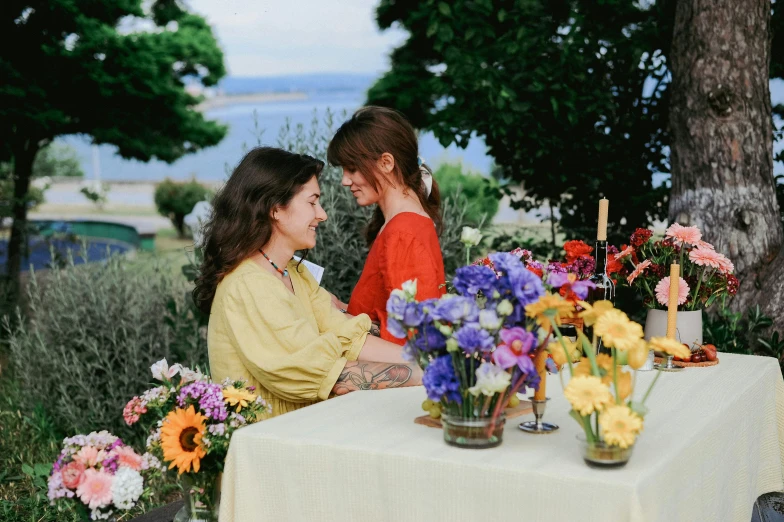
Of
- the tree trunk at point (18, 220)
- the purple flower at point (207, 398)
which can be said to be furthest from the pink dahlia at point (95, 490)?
the tree trunk at point (18, 220)

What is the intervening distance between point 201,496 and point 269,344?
442 millimetres

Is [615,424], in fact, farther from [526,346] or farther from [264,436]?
[264,436]

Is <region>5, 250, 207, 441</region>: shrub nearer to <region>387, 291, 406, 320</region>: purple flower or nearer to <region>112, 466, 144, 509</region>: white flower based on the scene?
<region>112, 466, 144, 509</region>: white flower

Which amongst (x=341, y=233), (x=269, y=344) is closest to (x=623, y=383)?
(x=269, y=344)

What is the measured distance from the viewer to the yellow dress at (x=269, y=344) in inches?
96.5

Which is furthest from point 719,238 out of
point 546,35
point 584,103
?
point 546,35

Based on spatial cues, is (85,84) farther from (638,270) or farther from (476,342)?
(476,342)

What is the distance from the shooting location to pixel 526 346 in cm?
173

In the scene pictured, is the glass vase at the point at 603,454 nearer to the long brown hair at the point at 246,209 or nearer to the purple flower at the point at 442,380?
the purple flower at the point at 442,380

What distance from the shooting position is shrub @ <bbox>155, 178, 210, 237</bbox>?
20328mm

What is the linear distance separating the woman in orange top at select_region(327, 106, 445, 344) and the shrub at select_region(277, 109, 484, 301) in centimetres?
119

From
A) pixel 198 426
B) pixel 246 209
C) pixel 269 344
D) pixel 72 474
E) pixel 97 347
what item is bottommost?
pixel 97 347

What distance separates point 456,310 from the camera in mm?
1734

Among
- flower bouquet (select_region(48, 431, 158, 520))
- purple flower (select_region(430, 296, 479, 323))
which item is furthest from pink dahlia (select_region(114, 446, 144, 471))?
purple flower (select_region(430, 296, 479, 323))
